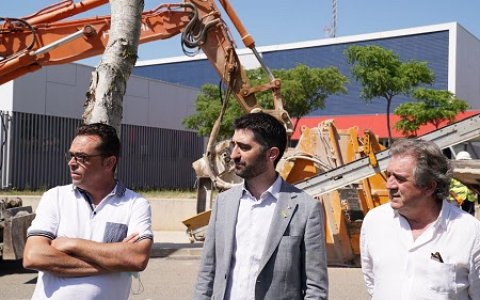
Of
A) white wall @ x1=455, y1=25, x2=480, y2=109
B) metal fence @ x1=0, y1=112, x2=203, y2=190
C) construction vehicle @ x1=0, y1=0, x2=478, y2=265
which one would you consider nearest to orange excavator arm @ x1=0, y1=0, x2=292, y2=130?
construction vehicle @ x1=0, y1=0, x2=478, y2=265

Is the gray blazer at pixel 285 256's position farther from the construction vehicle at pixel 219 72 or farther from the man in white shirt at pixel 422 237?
the construction vehicle at pixel 219 72

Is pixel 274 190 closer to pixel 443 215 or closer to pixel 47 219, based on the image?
pixel 443 215

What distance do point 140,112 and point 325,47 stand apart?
19.1 m

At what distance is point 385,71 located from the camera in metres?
29.2

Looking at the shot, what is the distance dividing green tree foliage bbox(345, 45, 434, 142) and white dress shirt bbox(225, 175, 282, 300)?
86.6 ft

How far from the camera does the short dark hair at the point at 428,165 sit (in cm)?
319

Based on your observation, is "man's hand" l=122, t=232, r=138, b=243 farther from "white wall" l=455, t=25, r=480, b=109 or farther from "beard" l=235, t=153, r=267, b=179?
"white wall" l=455, t=25, r=480, b=109

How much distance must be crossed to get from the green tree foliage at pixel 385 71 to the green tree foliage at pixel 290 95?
1634mm

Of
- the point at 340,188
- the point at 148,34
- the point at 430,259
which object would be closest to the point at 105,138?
the point at 430,259

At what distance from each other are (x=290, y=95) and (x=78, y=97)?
9.22m

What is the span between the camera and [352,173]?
9.73 metres

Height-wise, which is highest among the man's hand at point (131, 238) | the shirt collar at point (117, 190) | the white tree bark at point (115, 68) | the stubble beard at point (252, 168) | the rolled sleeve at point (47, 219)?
the white tree bark at point (115, 68)

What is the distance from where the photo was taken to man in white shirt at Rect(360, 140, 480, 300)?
3100 millimetres

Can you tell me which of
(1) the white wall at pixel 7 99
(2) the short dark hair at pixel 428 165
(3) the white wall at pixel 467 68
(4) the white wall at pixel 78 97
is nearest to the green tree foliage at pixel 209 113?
(4) the white wall at pixel 78 97
